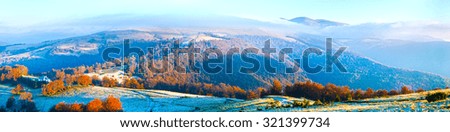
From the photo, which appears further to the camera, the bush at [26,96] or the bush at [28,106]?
the bush at [26,96]

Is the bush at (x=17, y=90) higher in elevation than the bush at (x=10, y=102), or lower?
higher

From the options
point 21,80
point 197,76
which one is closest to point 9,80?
point 21,80

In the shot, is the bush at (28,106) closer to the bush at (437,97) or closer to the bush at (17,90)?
the bush at (17,90)

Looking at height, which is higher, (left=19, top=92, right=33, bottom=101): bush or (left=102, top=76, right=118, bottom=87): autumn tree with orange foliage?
(left=19, top=92, right=33, bottom=101): bush

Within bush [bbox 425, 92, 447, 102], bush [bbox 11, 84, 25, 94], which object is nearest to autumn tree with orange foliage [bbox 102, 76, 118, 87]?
bush [bbox 11, 84, 25, 94]

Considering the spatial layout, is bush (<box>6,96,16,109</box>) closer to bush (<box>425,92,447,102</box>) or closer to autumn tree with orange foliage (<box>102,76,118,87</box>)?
autumn tree with orange foliage (<box>102,76,118,87</box>)

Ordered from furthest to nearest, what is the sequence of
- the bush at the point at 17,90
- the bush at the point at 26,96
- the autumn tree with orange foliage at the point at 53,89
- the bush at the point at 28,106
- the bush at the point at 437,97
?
1. the bush at the point at 17,90
2. the autumn tree with orange foliage at the point at 53,89
3. the bush at the point at 26,96
4. the bush at the point at 28,106
5. the bush at the point at 437,97

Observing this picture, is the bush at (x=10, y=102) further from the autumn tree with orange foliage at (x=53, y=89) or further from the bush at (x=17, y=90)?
the autumn tree with orange foliage at (x=53, y=89)

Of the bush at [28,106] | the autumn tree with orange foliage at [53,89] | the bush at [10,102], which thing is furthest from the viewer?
the autumn tree with orange foliage at [53,89]

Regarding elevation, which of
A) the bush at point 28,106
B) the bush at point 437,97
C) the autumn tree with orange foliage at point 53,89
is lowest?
the bush at point 28,106

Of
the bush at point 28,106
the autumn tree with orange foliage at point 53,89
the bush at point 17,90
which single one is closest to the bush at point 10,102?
the bush at point 28,106

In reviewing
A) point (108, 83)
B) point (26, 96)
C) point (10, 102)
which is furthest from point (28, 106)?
point (108, 83)
